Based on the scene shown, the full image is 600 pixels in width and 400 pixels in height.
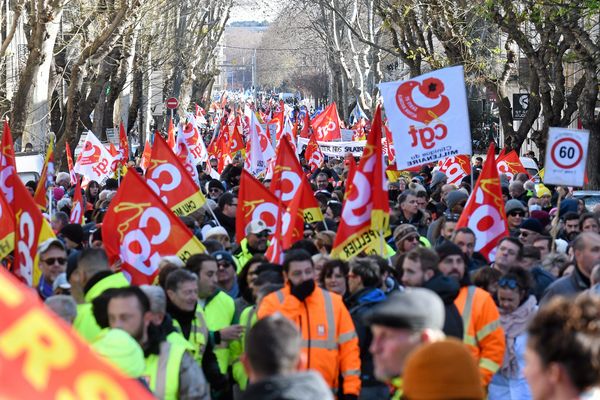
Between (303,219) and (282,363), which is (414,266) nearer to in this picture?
(282,363)

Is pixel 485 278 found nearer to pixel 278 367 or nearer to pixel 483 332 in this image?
pixel 483 332

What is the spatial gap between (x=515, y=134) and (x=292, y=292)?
821 inches

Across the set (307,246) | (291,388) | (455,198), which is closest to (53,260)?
(307,246)

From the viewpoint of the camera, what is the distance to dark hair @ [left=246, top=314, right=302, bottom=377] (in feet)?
13.8

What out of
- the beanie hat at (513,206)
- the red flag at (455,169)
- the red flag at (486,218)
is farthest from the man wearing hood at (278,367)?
the red flag at (455,169)

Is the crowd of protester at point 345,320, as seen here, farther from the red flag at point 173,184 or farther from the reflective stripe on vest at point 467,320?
the red flag at point 173,184

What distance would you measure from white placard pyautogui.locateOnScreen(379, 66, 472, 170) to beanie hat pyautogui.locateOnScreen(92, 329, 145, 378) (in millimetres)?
6895

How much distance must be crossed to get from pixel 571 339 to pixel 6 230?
6979mm

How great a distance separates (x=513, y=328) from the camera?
25.4 feet

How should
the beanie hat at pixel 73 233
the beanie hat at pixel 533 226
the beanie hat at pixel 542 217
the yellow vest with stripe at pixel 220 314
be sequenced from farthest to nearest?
1. the beanie hat at pixel 542 217
2. the beanie hat at pixel 533 226
3. the beanie hat at pixel 73 233
4. the yellow vest with stripe at pixel 220 314

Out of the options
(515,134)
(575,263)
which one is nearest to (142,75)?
(515,134)

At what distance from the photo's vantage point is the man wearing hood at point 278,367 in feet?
12.5

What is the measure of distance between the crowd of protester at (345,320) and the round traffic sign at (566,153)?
124cm

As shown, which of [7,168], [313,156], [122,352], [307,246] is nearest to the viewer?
→ [122,352]
